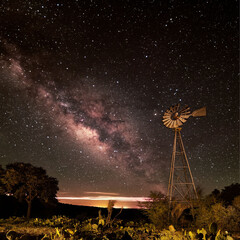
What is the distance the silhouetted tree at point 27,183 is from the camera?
2375 centimetres

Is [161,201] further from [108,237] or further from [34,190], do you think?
[34,190]

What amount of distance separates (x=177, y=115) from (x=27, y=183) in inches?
720

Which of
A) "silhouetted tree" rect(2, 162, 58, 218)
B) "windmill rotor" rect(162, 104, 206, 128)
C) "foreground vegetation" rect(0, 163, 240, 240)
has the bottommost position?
"foreground vegetation" rect(0, 163, 240, 240)

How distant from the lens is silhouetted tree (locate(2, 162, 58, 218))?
2375 centimetres

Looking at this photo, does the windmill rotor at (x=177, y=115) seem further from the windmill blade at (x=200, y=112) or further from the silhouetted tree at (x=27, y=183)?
the silhouetted tree at (x=27, y=183)

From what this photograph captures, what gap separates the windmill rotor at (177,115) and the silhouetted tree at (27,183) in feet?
52.3

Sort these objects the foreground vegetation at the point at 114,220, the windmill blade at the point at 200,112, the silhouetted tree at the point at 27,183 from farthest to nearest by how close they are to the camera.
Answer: the silhouetted tree at the point at 27,183, the windmill blade at the point at 200,112, the foreground vegetation at the point at 114,220

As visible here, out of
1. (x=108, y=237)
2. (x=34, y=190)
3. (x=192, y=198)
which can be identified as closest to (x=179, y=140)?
(x=192, y=198)

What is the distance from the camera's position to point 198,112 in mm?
20516

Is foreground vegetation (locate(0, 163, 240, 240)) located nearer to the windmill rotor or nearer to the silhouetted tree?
the silhouetted tree

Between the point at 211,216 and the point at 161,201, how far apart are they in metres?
3.53

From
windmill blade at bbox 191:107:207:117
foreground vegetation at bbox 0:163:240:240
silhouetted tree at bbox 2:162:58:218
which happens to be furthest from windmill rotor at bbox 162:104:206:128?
silhouetted tree at bbox 2:162:58:218

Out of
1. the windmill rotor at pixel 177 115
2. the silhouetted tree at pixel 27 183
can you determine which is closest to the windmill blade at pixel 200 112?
the windmill rotor at pixel 177 115

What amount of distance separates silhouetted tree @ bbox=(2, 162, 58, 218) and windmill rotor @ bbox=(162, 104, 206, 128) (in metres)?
16.0
